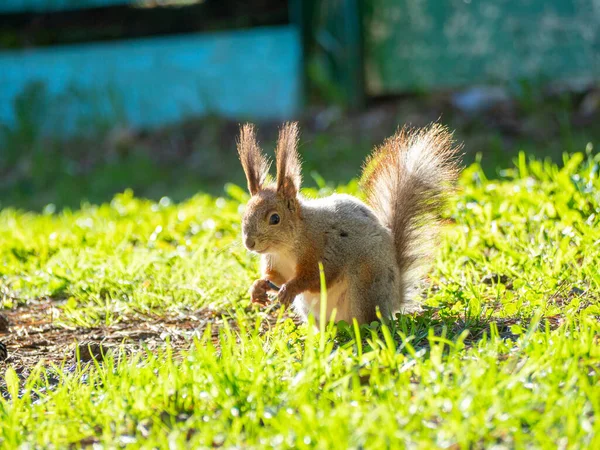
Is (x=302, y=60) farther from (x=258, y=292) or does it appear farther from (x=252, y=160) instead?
(x=258, y=292)

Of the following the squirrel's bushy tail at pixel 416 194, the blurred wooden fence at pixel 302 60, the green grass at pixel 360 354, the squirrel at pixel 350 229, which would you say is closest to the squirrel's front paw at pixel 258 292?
the squirrel at pixel 350 229

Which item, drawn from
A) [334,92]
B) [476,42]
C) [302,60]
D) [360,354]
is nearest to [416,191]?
[360,354]

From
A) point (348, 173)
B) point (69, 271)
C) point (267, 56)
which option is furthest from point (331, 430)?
point (267, 56)

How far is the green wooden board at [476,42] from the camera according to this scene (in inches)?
302

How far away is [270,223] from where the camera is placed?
3.00m

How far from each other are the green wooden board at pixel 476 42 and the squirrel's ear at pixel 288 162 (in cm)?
533

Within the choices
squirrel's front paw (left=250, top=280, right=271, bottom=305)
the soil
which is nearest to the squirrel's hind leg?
squirrel's front paw (left=250, top=280, right=271, bottom=305)

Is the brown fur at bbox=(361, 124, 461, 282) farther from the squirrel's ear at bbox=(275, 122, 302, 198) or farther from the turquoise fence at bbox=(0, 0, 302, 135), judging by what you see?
the turquoise fence at bbox=(0, 0, 302, 135)

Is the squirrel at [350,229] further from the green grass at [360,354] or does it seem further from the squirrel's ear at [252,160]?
the green grass at [360,354]

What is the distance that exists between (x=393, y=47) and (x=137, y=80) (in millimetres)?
2781

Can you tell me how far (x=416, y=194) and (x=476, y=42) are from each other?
205 inches

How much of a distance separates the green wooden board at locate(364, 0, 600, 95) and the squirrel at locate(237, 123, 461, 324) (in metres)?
4.90

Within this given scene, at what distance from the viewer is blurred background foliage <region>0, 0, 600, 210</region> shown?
7605mm

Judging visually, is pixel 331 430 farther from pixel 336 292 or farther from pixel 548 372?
pixel 336 292
